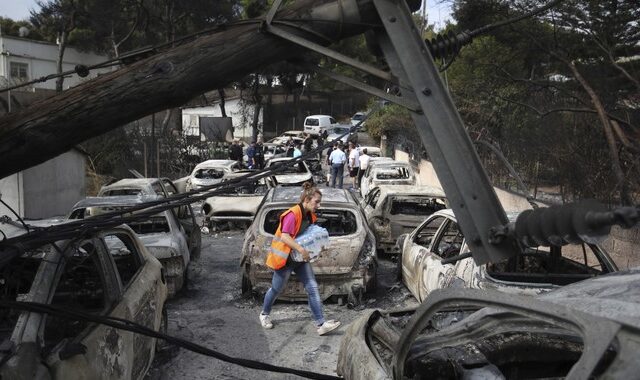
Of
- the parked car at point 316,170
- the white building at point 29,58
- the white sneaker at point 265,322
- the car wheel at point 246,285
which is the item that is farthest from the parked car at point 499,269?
the white building at point 29,58

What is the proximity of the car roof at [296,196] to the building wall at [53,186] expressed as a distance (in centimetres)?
662

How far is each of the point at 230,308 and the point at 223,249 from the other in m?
4.13

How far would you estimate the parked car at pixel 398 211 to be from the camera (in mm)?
10836

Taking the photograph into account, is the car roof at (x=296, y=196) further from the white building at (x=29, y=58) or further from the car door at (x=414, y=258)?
the white building at (x=29, y=58)

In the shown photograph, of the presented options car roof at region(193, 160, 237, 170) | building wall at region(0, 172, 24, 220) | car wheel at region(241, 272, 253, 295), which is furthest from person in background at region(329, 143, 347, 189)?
car wheel at region(241, 272, 253, 295)

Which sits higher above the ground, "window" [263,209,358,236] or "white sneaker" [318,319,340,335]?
"window" [263,209,358,236]

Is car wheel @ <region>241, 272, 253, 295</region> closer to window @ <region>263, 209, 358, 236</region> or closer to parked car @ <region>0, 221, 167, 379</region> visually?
window @ <region>263, 209, 358, 236</region>

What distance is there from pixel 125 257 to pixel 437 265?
3.53 meters

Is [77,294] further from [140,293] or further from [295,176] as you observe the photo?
[295,176]

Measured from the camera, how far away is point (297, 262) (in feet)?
22.7

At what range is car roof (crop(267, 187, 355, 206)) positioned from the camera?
8.83 metres

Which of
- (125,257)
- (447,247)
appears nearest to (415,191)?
(447,247)

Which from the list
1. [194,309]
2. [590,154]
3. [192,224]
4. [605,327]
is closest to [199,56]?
[605,327]

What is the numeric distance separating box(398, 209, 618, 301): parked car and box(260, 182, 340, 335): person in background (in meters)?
1.34
